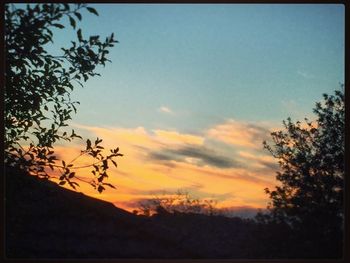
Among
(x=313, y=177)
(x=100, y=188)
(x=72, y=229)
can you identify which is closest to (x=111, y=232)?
(x=72, y=229)

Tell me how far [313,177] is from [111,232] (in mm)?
2161

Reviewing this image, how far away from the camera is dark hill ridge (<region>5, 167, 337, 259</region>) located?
4191 millimetres

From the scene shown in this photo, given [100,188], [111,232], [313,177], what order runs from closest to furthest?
[100,188] < [111,232] < [313,177]

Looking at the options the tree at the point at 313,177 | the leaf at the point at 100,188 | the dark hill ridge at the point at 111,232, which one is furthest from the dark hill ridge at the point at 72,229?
the tree at the point at 313,177

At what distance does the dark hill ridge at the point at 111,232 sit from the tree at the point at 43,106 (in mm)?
215

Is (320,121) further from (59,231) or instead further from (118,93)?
(59,231)

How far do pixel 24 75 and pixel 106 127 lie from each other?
774mm

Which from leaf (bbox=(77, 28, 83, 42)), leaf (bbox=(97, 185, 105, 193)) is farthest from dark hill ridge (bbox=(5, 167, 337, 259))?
leaf (bbox=(77, 28, 83, 42))

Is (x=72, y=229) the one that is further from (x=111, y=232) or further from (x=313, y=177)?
(x=313, y=177)

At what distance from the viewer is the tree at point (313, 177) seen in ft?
14.9

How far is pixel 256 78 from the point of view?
14.0 ft

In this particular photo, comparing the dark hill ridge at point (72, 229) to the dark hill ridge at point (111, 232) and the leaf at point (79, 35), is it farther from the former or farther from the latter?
the leaf at point (79, 35)

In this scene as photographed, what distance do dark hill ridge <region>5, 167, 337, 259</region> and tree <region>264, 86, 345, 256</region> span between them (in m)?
0.19

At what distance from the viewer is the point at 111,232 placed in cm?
422
